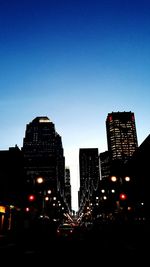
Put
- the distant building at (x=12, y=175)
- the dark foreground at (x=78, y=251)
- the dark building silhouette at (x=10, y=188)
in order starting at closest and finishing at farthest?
the dark foreground at (x=78, y=251), the dark building silhouette at (x=10, y=188), the distant building at (x=12, y=175)

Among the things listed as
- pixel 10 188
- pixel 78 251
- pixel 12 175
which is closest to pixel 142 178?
pixel 12 175

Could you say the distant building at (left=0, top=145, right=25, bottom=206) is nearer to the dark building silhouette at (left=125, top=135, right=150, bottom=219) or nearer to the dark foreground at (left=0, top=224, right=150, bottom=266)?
the dark foreground at (left=0, top=224, right=150, bottom=266)

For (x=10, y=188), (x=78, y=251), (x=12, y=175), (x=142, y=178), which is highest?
(x=142, y=178)

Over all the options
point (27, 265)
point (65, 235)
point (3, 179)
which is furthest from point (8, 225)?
point (27, 265)

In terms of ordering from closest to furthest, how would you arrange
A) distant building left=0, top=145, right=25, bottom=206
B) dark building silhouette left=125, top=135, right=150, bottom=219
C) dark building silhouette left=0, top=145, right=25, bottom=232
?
dark building silhouette left=0, top=145, right=25, bottom=232 < distant building left=0, top=145, right=25, bottom=206 < dark building silhouette left=125, top=135, right=150, bottom=219

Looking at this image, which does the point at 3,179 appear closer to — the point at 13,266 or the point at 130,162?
the point at 13,266

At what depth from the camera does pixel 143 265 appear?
1231 centimetres

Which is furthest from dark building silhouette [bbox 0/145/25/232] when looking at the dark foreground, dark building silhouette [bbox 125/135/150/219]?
dark building silhouette [bbox 125/135/150/219]

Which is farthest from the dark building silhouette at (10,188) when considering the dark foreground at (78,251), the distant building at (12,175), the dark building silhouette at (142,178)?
the dark building silhouette at (142,178)

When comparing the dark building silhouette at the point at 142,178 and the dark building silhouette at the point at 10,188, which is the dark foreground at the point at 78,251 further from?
the dark building silhouette at the point at 142,178

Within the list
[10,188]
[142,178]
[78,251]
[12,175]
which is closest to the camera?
[78,251]

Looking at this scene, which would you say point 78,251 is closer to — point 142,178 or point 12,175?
point 12,175

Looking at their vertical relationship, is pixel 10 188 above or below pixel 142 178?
below

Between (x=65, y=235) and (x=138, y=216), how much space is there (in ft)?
144
